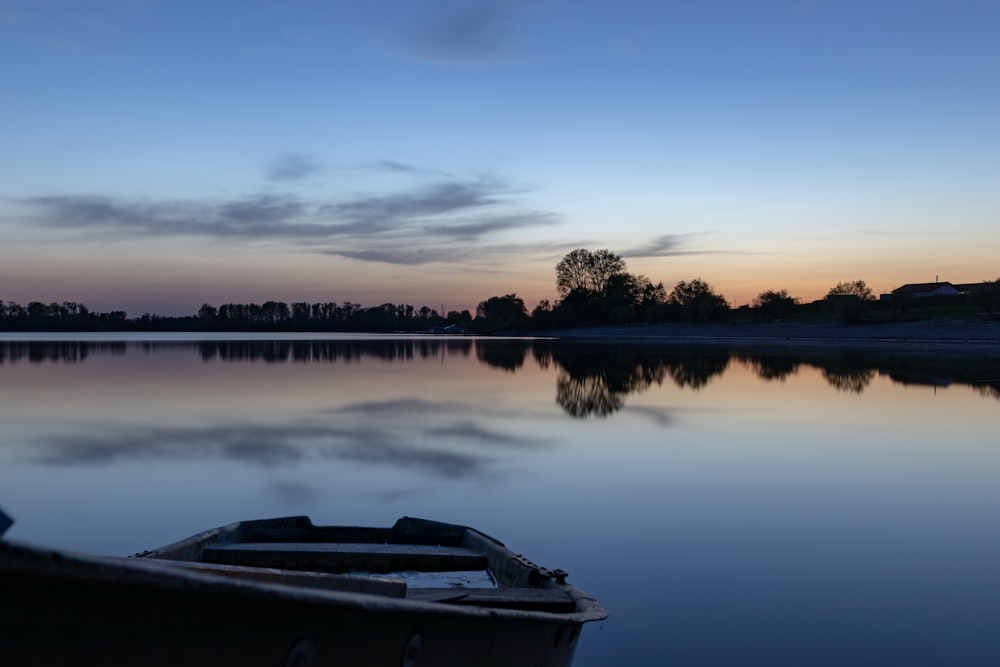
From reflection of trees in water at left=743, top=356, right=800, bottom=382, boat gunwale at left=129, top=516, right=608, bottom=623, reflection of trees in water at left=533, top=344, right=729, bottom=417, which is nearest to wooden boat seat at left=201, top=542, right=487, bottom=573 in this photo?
boat gunwale at left=129, top=516, right=608, bottom=623

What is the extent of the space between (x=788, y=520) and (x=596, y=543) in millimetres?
2512

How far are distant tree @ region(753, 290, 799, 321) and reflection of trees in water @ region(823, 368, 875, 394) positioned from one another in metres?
66.7

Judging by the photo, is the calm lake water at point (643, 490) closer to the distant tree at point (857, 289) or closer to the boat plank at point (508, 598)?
the boat plank at point (508, 598)

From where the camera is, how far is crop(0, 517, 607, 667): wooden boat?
2186 millimetres

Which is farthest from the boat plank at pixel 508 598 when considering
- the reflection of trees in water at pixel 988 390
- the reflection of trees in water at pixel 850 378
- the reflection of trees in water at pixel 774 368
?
the reflection of trees in water at pixel 774 368

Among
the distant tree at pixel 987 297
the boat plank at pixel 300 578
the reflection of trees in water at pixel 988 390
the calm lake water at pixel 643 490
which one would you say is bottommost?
the calm lake water at pixel 643 490

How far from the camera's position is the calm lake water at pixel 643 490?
6.03 m

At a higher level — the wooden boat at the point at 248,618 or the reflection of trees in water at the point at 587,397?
the wooden boat at the point at 248,618

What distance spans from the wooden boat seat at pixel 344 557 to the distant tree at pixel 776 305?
9718cm

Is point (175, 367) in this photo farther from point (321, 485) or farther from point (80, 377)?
point (321, 485)

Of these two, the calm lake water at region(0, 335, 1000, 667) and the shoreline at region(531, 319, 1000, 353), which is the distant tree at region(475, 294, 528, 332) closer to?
the shoreline at region(531, 319, 1000, 353)

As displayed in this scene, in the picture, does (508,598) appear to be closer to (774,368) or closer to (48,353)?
(774,368)

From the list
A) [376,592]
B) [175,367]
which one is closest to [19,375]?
[175,367]

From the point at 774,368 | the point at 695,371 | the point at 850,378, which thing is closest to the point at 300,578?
the point at 850,378
